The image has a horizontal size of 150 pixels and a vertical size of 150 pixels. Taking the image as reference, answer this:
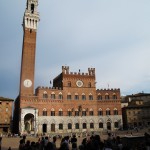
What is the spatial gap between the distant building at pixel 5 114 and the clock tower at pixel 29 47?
6.48 meters

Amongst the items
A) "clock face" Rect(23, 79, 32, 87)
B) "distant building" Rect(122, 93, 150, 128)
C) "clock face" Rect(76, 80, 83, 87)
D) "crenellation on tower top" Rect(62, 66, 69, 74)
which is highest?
"crenellation on tower top" Rect(62, 66, 69, 74)

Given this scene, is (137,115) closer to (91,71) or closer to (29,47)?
(91,71)

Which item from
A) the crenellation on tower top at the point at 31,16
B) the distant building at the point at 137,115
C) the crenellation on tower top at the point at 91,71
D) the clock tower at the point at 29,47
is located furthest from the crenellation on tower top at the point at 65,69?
the distant building at the point at 137,115

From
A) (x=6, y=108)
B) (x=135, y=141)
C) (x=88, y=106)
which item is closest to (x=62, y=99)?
(x=88, y=106)

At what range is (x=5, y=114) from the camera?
178ft

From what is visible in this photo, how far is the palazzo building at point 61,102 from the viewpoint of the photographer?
51.9 m

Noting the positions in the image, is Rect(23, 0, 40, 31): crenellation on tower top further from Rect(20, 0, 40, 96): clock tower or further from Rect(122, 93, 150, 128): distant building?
Rect(122, 93, 150, 128): distant building

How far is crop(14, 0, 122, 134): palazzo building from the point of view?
170ft

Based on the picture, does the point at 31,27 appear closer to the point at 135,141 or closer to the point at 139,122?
the point at 139,122

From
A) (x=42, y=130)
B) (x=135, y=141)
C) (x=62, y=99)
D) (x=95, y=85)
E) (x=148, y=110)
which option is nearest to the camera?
(x=135, y=141)

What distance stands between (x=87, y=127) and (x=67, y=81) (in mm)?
12777

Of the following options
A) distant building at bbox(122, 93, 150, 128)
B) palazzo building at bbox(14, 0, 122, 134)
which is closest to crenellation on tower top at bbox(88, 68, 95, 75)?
palazzo building at bbox(14, 0, 122, 134)

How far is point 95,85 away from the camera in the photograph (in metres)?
60.3

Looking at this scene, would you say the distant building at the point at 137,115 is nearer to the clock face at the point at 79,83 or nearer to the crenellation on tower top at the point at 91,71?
the crenellation on tower top at the point at 91,71
